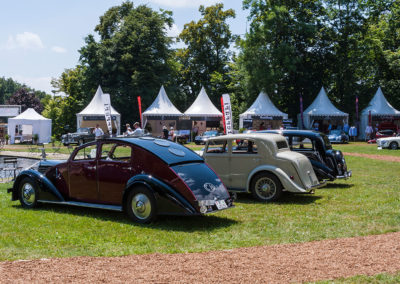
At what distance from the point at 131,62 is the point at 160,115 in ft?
38.7

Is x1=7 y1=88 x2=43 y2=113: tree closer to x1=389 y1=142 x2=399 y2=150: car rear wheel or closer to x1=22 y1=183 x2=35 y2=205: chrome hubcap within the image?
x1=389 y1=142 x2=399 y2=150: car rear wheel

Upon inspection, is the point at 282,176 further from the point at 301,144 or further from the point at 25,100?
the point at 25,100

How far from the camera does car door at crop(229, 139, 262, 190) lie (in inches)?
405

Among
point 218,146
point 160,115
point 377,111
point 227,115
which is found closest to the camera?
point 218,146

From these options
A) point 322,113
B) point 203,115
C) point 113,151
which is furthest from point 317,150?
point 322,113

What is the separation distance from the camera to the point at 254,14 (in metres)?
48.0

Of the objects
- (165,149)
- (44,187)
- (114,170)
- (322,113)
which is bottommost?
(44,187)

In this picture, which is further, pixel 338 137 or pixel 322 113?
pixel 322 113

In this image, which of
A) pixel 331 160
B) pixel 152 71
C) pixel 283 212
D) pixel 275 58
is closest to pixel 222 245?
pixel 283 212

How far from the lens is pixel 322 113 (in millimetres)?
42219

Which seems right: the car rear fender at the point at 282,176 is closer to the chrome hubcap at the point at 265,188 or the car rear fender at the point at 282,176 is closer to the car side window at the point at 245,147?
the chrome hubcap at the point at 265,188

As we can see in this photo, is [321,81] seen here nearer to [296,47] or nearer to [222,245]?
[296,47]

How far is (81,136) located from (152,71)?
15688 millimetres

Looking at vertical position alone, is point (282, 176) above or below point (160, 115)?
below
